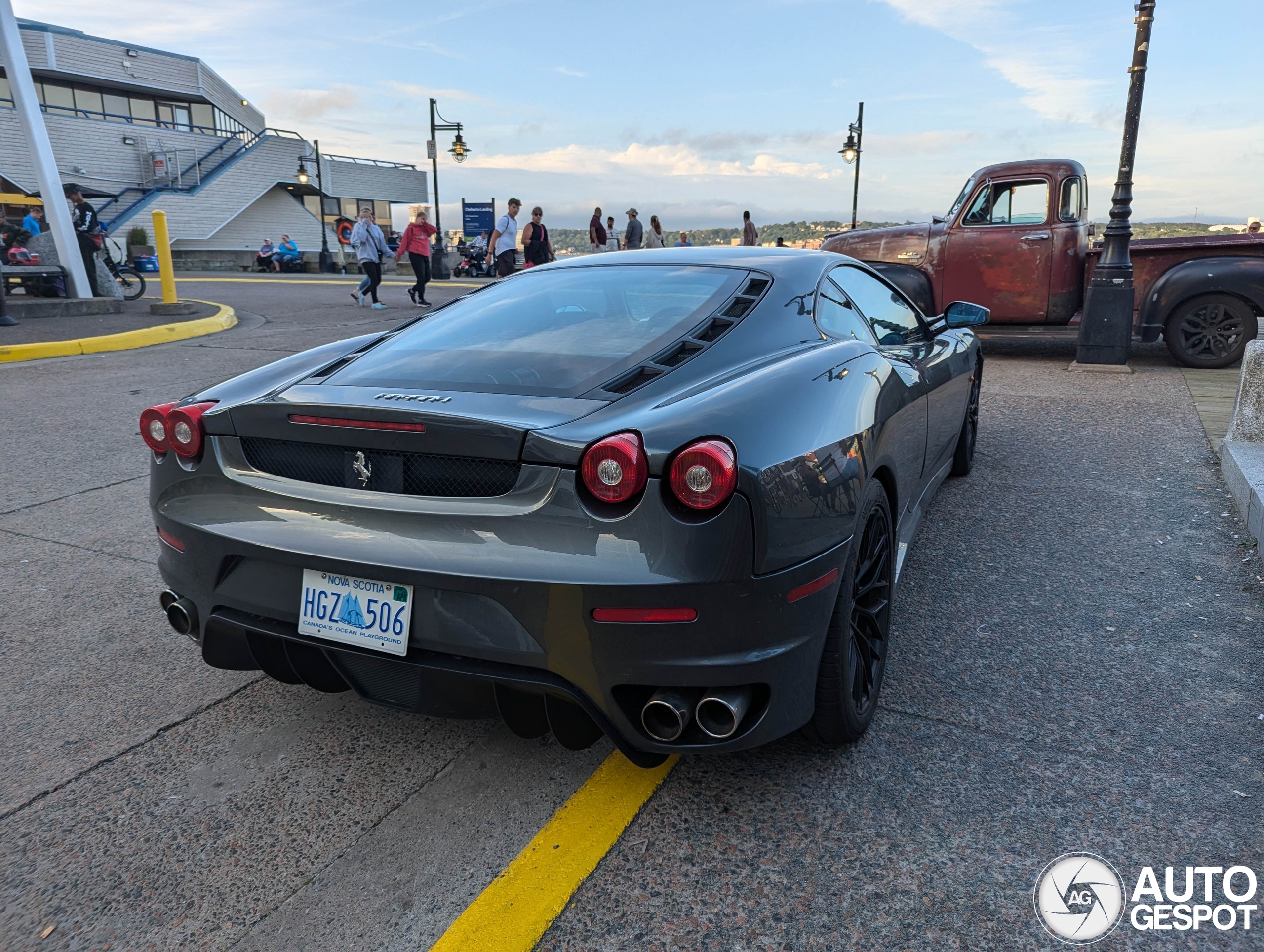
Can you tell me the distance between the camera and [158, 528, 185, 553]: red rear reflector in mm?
2424

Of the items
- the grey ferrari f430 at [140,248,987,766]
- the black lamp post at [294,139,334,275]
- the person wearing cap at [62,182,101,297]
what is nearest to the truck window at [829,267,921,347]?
the grey ferrari f430 at [140,248,987,766]

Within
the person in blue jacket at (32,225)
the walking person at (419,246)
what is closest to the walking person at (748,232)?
the walking person at (419,246)

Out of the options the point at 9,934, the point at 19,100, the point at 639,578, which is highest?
the point at 19,100

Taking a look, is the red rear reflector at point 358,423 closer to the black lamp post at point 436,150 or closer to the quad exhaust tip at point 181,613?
the quad exhaust tip at point 181,613

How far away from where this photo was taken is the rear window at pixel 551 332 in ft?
8.02

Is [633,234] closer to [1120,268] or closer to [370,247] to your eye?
[370,247]

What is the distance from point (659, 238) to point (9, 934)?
24.2 metres

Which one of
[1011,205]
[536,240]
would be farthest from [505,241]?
[1011,205]

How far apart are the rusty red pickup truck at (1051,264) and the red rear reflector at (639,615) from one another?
897 cm

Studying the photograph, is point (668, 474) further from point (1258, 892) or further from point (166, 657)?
point (166, 657)

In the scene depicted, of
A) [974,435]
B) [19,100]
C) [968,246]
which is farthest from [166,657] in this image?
[19,100]

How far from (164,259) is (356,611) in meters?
14.1

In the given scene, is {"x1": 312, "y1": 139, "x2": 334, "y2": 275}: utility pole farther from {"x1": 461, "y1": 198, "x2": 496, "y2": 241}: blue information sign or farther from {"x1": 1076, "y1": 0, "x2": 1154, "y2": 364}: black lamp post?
{"x1": 1076, "y1": 0, "x2": 1154, "y2": 364}: black lamp post

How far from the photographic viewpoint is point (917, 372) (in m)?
3.50
